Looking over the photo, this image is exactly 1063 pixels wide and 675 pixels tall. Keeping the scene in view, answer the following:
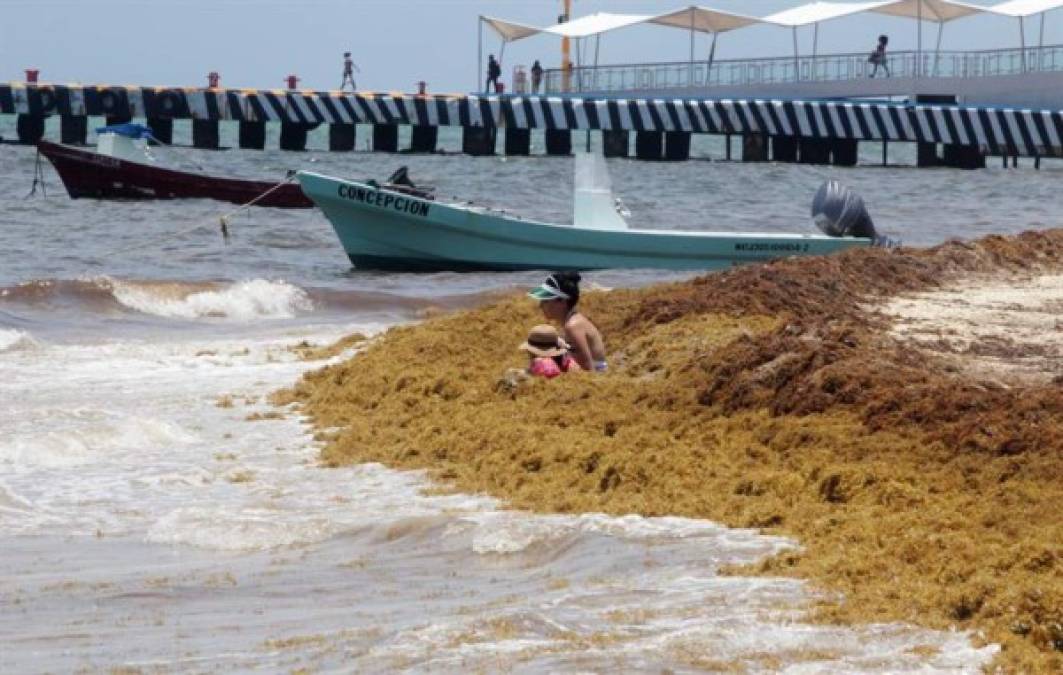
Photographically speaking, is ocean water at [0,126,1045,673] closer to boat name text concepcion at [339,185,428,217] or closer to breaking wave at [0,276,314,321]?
breaking wave at [0,276,314,321]

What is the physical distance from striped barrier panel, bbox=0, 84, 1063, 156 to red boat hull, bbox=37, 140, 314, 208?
77.8 ft

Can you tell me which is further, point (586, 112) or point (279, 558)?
point (586, 112)

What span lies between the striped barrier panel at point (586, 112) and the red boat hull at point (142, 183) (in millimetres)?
23723

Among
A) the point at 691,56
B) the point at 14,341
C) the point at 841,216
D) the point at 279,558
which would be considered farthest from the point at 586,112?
the point at 279,558

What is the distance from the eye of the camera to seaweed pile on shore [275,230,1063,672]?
6816mm

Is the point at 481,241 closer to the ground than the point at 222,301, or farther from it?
farther from it

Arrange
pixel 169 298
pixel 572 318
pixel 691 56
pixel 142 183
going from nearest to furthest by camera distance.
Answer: pixel 572 318, pixel 169 298, pixel 142 183, pixel 691 56

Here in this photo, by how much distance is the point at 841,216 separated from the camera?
22.3 m

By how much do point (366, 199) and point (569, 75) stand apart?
139ft

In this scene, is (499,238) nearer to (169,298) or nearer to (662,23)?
(169,298)

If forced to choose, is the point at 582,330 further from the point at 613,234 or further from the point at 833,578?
the point at 613,234

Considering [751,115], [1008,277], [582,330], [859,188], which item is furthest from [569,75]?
[582,330]

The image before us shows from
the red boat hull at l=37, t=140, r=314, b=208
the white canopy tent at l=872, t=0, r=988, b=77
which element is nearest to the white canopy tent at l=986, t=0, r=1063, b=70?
the white canopy tent at l=872, t=0, r=988, b=77

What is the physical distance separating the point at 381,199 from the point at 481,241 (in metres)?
1.26
